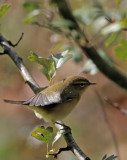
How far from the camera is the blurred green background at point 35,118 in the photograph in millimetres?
4074

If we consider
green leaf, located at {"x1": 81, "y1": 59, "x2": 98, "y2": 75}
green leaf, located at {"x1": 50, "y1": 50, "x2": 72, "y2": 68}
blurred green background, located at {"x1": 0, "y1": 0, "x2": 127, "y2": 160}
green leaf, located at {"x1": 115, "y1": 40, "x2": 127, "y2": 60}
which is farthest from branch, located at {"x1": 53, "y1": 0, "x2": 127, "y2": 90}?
blurred green background, located at {"x1": 0, "y1": 0, "x2": 127, "y2": 160}

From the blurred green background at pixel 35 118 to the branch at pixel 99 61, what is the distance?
1.30m

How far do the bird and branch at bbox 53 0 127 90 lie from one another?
23 centimetres

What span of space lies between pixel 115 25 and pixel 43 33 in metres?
4.41

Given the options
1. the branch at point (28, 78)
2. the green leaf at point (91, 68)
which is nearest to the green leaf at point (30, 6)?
the green leaf at point (91, 68)

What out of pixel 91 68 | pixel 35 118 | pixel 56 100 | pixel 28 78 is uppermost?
pixel 28 78

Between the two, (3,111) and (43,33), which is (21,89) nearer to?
(3,111)

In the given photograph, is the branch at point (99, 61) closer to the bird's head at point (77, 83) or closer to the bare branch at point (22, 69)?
the bird's head at point (77, 83)

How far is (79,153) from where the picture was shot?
1.33 m

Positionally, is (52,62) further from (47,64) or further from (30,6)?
(30,6)

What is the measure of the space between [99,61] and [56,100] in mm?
623

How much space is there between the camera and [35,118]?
4.66m

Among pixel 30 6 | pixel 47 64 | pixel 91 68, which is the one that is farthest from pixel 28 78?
pixel 30 6

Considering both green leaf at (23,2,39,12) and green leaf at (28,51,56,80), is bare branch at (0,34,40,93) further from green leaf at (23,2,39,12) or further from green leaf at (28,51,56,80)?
green leaf at (23,2,39,12)
